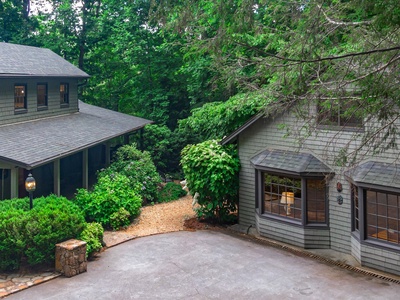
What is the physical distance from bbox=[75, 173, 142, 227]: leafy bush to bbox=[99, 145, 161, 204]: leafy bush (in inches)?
43.9

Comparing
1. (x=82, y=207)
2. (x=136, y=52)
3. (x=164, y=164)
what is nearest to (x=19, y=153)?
(x=82, y=207)

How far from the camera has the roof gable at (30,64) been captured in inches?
687

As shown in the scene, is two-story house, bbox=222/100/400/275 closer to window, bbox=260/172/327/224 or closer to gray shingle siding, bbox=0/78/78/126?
window, bbox=260/172/327/224

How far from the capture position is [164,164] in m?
23.4

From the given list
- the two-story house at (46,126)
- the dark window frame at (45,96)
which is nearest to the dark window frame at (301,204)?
the two-story house at (46,126)

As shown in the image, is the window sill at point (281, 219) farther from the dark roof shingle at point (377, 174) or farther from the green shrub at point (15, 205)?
the green shrub at point (15, 205)

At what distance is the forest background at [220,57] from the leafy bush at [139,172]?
2727 mm

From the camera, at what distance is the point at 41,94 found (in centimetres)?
1978

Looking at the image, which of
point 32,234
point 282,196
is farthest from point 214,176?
point 32,234

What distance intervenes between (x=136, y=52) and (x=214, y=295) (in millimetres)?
20126

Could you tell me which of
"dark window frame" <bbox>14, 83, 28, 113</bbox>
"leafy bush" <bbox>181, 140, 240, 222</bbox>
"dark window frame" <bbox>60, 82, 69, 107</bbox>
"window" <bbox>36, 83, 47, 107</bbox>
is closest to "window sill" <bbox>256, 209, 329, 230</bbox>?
"leafy bush" <bbox>181, 140, 240, 222</bbox>

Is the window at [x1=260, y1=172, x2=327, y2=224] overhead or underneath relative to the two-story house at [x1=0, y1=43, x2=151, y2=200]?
underneath

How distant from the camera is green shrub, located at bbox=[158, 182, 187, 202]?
1883 cm

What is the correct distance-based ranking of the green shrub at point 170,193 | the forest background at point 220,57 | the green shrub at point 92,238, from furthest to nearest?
1. the green shrub at point 170,193
2. the green shrub at point 92,238
3. the forest background at point 220,57
